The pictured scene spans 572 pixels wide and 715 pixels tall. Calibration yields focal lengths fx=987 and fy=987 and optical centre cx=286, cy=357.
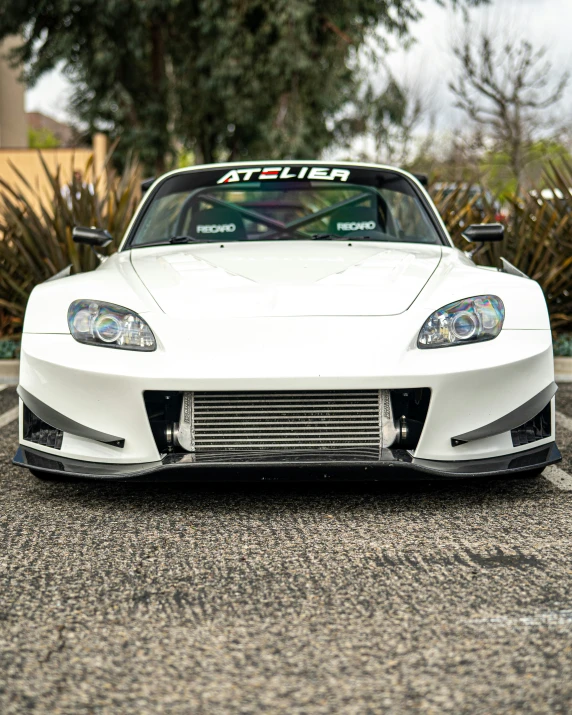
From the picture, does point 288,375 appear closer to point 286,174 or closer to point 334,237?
point 334,237

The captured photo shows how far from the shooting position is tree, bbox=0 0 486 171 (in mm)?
16609

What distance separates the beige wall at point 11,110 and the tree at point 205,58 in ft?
50.1

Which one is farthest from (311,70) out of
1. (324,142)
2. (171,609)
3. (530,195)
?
(171,609)

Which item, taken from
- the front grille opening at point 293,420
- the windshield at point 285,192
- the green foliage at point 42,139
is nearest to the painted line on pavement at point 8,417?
the windshield at point 285,192

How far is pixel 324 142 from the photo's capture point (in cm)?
2028

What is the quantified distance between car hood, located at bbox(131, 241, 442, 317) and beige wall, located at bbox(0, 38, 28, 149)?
1293 inches

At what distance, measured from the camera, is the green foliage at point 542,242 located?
7.43 metres

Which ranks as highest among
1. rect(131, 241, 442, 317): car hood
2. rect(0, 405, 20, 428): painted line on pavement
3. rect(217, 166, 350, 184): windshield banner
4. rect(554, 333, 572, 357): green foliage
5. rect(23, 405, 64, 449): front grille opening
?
rect(217, 166, 350, 184): windshield banner

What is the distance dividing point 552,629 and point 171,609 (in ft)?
3.12

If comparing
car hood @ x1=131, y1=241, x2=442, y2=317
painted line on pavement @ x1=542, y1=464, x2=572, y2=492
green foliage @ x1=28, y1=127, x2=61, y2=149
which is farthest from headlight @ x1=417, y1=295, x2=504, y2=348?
green foliage @ x1=28, y1=127, x2=61, y2=149

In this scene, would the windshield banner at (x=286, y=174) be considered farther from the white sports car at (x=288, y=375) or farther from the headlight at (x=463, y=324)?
the headlight at (x=463, y=324)

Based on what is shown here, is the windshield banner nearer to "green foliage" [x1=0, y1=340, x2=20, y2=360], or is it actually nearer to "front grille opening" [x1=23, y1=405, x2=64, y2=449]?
"front grille opening" [x1=23, y1=405, x2=64, y2=449]

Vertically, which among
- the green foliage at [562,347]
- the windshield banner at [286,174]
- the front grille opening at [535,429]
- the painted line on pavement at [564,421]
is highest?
the windshield banner at [286,174]

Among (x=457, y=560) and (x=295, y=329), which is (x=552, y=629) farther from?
(x=295, y=329)
